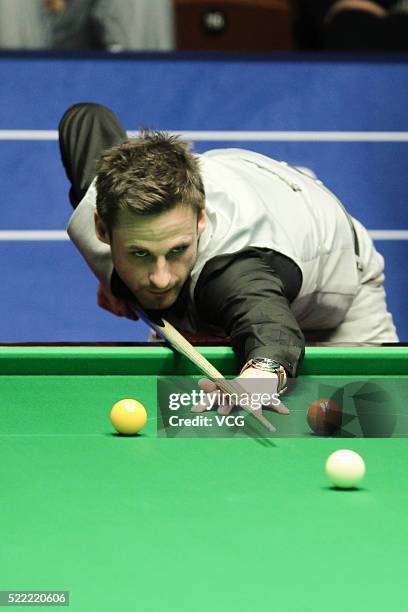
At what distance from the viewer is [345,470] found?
1938 mm

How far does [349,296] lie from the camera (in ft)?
12.1

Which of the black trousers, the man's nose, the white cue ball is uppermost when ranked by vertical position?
the black trousers

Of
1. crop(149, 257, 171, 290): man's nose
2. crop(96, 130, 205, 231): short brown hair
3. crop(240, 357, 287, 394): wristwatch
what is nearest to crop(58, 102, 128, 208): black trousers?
crop(96, 130, 205, 231): short brown hair

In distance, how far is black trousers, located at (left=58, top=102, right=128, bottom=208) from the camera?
388 cm

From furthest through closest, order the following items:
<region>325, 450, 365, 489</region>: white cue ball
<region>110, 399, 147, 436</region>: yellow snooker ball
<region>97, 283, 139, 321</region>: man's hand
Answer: <region>97, 283, 139, 321</region>: man's hand < <region>110, 399, 147, 436</region>: yellow snooker ball < <region>325, 450, 365, 489</region>: white cue ball

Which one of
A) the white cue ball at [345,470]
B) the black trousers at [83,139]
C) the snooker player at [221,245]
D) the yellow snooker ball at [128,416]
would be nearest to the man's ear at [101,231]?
the snooker player at [221,245]

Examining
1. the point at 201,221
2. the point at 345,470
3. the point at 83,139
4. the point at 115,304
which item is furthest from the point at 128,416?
the point at 83,139

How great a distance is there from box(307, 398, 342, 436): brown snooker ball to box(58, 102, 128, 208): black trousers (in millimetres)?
1656

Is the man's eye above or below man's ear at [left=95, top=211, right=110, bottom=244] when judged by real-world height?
below

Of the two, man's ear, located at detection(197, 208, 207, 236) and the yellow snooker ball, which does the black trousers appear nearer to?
man's ear, located at detection(197, 208, 207, 236)

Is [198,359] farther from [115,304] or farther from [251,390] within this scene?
[115,304]

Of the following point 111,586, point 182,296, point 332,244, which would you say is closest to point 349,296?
point 332,244

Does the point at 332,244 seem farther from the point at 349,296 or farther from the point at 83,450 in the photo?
the point at 83,450

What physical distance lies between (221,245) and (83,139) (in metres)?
1.09
